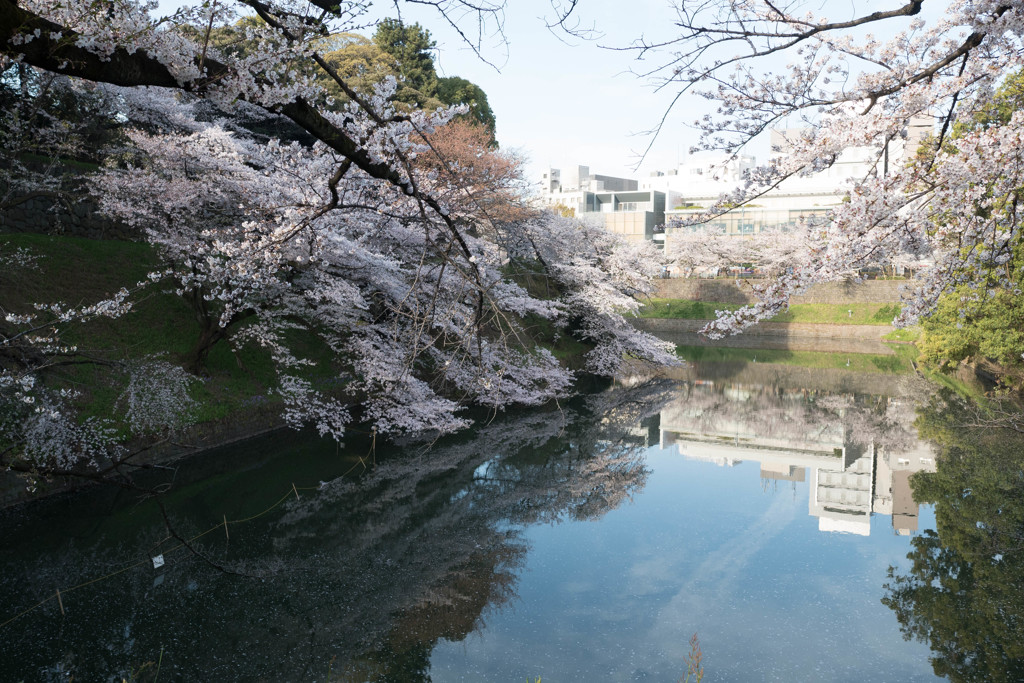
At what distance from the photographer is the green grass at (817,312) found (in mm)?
31078

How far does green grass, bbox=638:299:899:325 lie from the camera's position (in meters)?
31.1

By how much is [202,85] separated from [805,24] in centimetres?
327

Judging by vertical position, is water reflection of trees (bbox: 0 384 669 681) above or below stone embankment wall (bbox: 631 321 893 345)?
below

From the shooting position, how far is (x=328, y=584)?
21.8ft

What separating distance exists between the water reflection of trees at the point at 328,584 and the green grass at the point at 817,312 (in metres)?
22.7

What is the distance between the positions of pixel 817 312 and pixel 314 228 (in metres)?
29.3

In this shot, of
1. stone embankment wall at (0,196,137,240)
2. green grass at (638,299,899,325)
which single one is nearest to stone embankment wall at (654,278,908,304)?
green grass at (638,299,899,325)

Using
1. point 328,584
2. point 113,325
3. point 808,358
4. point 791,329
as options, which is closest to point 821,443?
point 328,584

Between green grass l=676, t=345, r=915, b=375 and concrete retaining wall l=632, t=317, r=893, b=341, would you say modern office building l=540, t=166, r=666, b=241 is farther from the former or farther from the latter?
green grass l=676, t=345, r=915, b=375

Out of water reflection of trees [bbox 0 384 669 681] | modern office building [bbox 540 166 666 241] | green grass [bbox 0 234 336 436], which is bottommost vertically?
water reflection of trees [bbox 0 384 669 681]

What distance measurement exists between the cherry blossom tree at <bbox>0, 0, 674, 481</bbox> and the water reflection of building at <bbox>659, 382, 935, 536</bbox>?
3343 mm

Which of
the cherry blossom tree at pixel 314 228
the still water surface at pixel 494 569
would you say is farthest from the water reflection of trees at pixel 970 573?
the cherry blossom tree at pixel 314 228

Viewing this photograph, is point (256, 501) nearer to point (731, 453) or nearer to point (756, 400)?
point (731, 453)

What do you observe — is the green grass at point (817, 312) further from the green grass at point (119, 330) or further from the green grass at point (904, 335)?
the green grass at point (119, 330)
